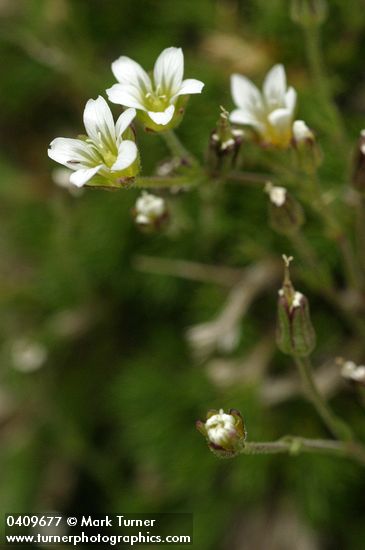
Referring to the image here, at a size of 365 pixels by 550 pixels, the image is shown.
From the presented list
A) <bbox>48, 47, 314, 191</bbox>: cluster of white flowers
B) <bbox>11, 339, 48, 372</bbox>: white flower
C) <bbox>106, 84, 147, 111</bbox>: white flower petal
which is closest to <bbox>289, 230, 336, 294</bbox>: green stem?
<bbox>48, 47, 314, 191</bbox>: cluster of white flowers

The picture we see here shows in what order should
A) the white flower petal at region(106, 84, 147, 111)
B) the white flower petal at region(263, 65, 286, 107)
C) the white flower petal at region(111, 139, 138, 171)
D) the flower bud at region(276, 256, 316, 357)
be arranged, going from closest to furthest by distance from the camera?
the white flower petal at region(111, 139, 138, 171) < the white flower petal at region(106, 84, 147, 111) < the flower bud at region(276, 256, 316, 357) < the white flower petal at region(263, 65, 286, 107)

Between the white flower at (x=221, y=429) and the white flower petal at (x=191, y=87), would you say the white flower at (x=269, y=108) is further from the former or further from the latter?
the white flower at (x=221, y=429)

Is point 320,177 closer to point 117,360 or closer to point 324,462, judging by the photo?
point 324,462

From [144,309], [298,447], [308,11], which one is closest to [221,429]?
[298,447]

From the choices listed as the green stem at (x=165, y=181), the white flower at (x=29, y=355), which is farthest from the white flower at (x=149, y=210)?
the white flower at (x=29, y=355)

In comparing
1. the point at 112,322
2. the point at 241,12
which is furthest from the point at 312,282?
the point at 241,12

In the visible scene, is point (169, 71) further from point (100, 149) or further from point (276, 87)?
point (276, 87)

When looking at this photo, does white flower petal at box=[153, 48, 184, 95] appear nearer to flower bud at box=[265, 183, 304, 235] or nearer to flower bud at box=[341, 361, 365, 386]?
flower bud at box=[265, 183, 304, 235]
